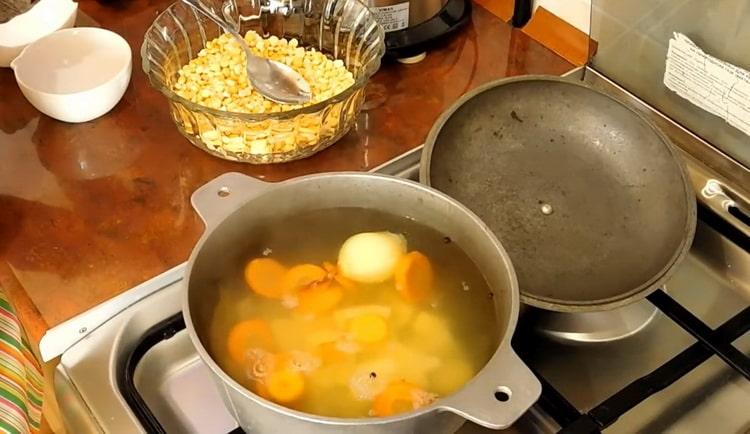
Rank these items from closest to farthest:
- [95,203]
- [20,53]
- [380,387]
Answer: [380,387], [95,203], [20,53]

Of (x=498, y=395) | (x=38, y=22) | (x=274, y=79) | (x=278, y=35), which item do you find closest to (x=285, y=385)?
(x=498, y=395)

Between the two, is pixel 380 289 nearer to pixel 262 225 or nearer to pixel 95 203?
pixel 262 225

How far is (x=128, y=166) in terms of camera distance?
2.88ft

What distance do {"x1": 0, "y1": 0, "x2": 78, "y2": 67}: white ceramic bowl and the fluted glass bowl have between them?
0.15 meters

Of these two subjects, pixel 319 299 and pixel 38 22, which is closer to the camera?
pixel 319 299

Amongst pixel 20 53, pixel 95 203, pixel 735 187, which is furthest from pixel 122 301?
pixel 735 187

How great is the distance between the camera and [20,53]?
96cm

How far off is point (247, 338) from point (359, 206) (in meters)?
0.15

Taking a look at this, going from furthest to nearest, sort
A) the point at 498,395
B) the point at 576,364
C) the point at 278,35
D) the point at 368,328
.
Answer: the point at 278,35 → the point at 576,364 → the point at 368,328 → the point at 498,395

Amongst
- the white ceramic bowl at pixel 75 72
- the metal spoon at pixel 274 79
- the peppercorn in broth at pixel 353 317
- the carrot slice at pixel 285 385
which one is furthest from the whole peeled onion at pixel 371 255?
the white ceramic bowl at pixel 75 72

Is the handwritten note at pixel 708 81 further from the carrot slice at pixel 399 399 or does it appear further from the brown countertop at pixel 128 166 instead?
the carrot slice at pixel 399 399

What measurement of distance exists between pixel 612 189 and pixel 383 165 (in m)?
0.23

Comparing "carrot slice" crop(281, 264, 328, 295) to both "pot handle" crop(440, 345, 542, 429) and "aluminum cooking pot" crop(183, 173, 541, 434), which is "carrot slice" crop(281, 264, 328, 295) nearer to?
"aluminum cooking pot" crop(183, 173, 541, 434)

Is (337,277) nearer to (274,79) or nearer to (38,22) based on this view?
(274,79)
